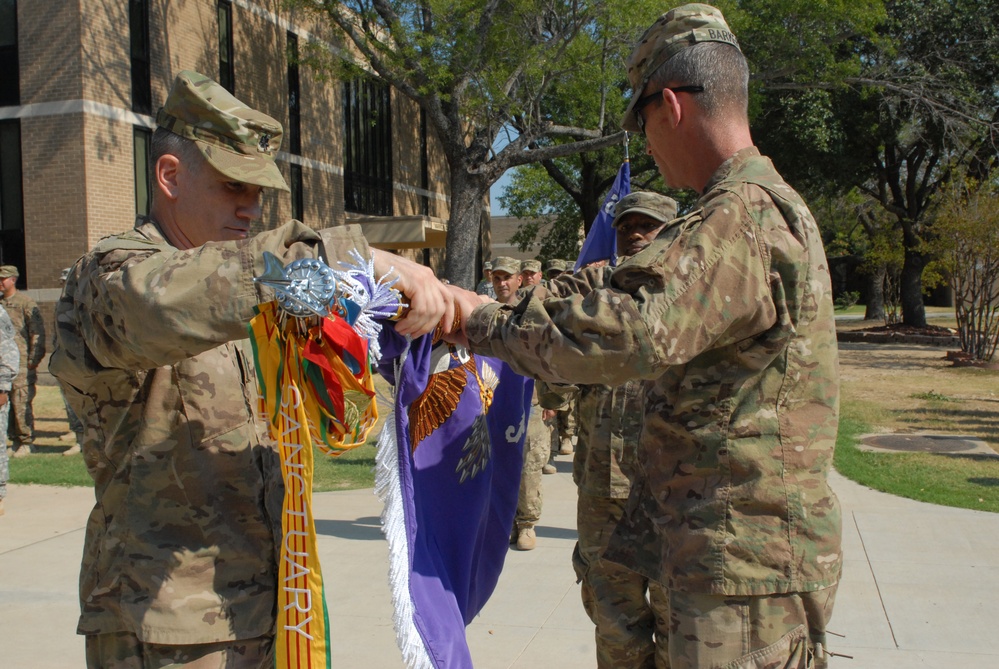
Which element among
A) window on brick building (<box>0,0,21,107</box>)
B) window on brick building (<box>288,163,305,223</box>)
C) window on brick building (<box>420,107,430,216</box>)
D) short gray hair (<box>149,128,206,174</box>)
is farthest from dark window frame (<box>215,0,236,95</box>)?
short gray hair (<box>149,128,206,174</box>)

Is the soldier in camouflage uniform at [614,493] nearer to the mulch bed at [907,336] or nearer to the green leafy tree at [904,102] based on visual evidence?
the green leafy tree at [904,102]

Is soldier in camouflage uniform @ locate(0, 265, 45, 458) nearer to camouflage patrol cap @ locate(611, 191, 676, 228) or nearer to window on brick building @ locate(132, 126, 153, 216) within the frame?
window on brick building @ locate(132, 126, 153, 216)

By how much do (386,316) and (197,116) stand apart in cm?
72

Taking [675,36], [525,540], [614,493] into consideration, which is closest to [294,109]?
[525,540]

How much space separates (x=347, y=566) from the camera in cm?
578

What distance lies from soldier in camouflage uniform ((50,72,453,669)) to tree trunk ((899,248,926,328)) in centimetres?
2766

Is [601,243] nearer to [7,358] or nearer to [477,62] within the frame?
[7,358]

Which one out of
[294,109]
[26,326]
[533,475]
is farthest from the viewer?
[294,109]

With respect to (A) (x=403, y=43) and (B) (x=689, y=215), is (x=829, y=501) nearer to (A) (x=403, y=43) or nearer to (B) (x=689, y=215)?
(B) (x=689, y=215)

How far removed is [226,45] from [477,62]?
7582 millimetres

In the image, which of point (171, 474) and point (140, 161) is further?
point (140, 161)

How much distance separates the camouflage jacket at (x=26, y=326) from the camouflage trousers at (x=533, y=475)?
7.06 meters

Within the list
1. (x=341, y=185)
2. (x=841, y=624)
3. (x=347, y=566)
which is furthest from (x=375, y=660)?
(x=341, y=185)

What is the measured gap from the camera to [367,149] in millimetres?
26469
